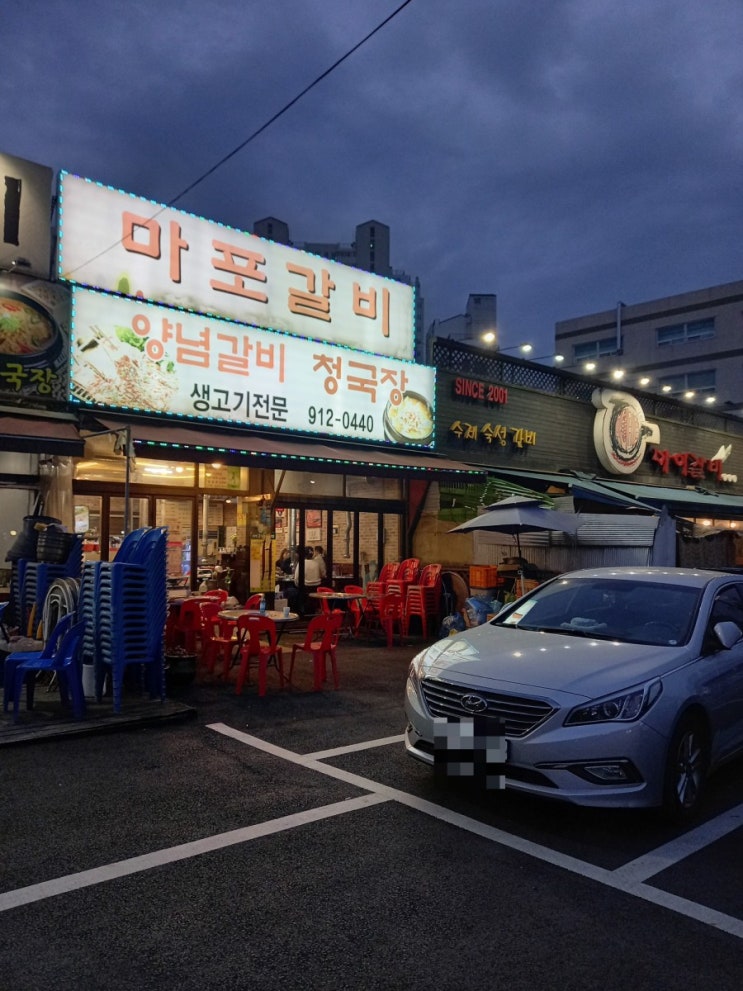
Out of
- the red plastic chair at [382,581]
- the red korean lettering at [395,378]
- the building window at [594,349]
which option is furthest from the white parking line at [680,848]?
the building window at [594,349]

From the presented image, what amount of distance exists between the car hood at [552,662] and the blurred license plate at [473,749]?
260 mm

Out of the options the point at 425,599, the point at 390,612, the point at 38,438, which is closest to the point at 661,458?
the point at 425,599

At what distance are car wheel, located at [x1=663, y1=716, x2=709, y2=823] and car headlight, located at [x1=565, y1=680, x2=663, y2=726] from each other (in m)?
0.32

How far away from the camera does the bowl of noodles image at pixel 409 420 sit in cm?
1477

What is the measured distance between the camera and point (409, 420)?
15086 mm

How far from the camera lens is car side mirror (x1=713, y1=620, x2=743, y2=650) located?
195 inches

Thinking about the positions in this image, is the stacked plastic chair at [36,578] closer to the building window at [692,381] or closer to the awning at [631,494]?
the awning at [631,494]

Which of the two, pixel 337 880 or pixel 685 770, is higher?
pixel 685 770

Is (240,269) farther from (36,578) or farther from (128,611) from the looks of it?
(128,611)

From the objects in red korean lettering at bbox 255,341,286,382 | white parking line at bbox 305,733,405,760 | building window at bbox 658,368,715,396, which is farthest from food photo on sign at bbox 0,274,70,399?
building window at bbox 658,368,715,396

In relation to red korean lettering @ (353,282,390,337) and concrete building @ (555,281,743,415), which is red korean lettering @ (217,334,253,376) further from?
concrete building @ (555,281,743,415)

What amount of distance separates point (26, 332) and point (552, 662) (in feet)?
29.6

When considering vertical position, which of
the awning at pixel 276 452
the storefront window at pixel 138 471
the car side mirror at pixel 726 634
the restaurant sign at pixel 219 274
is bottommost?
the car side mirror at pixel 726 634

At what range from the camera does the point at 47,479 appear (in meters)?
11.6
